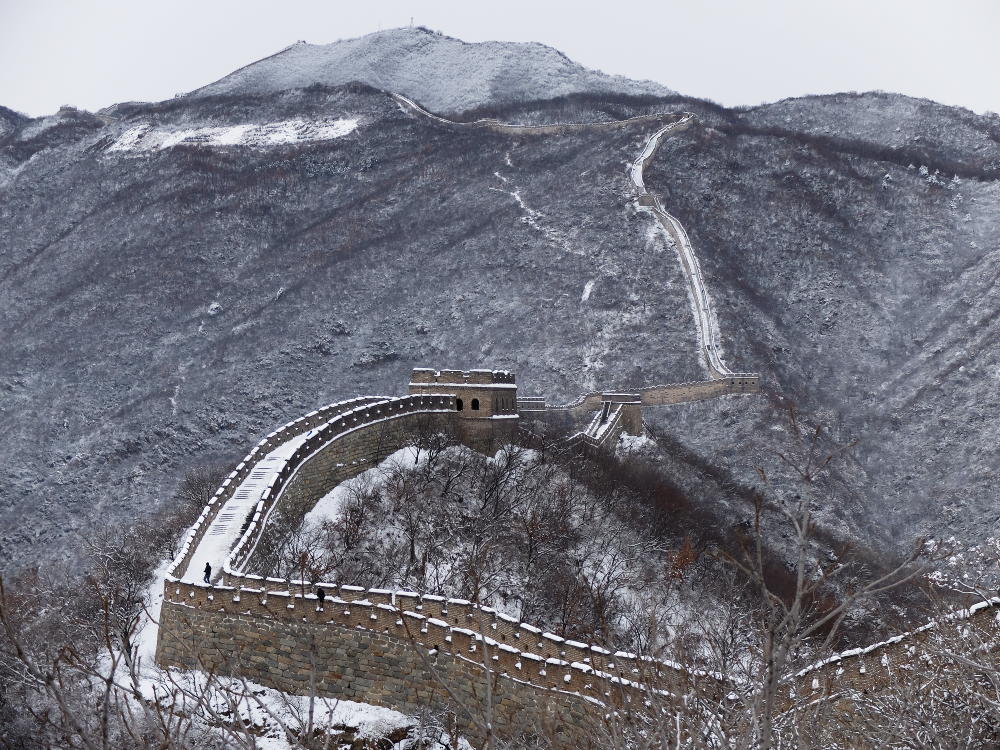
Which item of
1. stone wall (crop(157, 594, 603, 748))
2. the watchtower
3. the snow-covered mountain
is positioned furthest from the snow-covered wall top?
stone wall (crop(157, 594, 603, 748))

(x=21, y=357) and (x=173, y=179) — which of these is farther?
(x=173, y=179)

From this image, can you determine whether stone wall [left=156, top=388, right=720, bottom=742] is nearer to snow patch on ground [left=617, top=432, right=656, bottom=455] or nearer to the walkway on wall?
the walkway on wall

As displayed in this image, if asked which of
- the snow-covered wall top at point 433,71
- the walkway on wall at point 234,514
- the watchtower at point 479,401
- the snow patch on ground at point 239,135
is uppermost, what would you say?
the snow-covered wall top at point 433,71

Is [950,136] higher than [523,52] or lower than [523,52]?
lower

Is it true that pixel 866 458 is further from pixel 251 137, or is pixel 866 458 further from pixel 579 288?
pixel 251 137

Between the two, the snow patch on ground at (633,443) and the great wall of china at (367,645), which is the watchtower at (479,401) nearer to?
the great wall of china at (367,645)

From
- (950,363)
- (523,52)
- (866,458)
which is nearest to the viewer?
(866,458)

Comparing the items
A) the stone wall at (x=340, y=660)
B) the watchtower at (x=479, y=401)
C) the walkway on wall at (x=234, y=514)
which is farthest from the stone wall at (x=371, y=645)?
the watchtower at (x=479, y=401)

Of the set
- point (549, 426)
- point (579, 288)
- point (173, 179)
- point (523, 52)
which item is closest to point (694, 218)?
point (579, 288)
